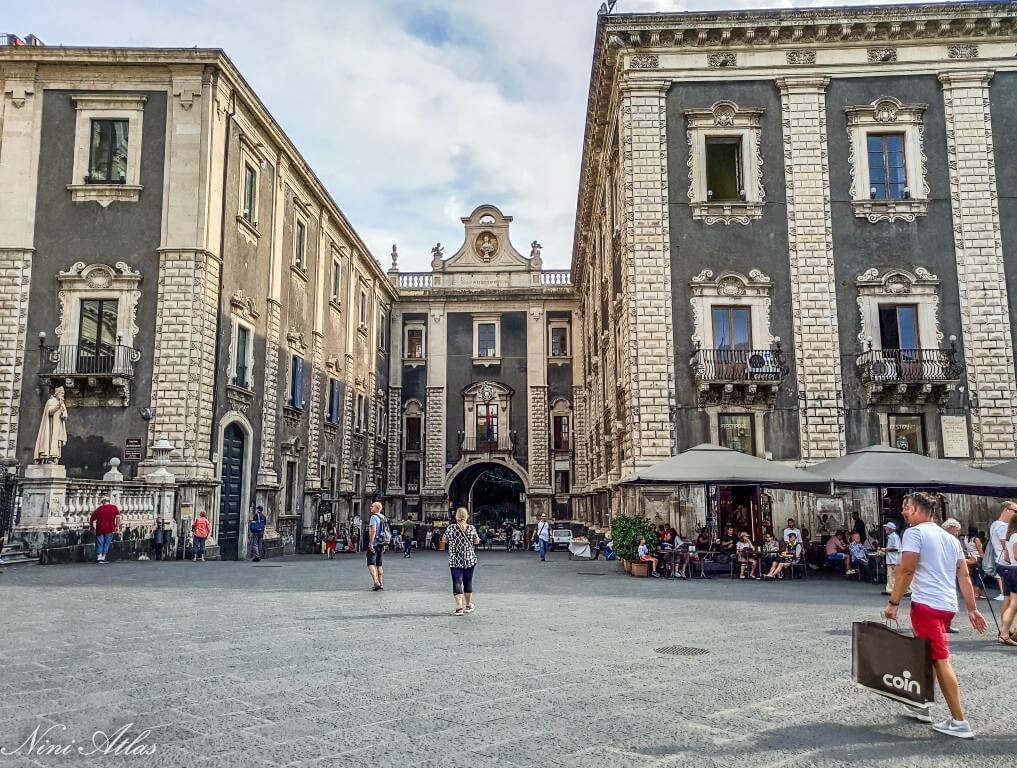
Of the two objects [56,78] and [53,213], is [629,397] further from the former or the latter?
[56,78]

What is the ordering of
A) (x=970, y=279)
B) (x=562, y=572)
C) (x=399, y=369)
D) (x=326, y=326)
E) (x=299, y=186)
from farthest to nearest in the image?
(x=399, y=369) → (x=326, y=326) → (x=299, y=186) → (x=970, y=279) → (x=562, y=572)

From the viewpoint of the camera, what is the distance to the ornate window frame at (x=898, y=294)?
70.6 feet

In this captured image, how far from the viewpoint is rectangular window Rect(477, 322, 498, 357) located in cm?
4359

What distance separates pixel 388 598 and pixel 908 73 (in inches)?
791

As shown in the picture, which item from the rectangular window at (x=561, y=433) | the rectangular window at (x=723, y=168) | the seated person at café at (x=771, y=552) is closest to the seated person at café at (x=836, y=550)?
the seated person at café at (x=771, y=552)

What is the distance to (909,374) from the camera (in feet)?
68.3

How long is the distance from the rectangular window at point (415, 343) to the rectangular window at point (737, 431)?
989 inches

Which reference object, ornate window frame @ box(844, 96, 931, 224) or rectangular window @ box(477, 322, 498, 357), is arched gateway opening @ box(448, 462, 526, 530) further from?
ornate window frame @ box(844, 96, 931, 224)

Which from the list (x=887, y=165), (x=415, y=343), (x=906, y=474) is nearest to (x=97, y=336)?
(x=906, y=474)

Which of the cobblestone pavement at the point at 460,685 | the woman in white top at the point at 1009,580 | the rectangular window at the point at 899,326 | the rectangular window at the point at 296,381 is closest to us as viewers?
the cobblestone pavement at the point at 460,685

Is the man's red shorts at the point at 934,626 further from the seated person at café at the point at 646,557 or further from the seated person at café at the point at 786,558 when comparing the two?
the seated person at café at the point at 646,557

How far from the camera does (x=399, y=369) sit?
43.7 meters

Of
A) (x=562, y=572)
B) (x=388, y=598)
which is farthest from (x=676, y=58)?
(x=388, y=598)

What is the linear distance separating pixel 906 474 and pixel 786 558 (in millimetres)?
3324
